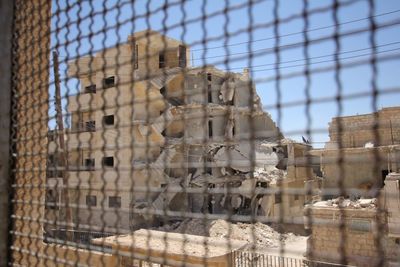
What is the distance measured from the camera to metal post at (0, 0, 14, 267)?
2.04 meters

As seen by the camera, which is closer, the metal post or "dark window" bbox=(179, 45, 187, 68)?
"dark window" bbox=(179, 45, 187, 68)

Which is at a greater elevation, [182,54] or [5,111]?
[182,54]

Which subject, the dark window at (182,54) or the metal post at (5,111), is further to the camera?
the metal post at (5,111)

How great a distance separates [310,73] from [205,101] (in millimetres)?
425

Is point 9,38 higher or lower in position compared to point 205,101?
higher

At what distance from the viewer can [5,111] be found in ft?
7.02

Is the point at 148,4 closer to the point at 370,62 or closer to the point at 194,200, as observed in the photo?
the point at 370,62

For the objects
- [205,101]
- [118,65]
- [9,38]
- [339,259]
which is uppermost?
[9,38]

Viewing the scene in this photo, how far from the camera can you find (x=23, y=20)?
2.18 meters

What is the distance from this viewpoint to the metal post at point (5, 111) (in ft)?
6.71

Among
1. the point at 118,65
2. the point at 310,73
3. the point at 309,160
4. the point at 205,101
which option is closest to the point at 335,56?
the point at 310,73

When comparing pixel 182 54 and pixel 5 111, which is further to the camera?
pixel 182 54

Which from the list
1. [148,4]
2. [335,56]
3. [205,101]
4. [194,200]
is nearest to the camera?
[335,56]

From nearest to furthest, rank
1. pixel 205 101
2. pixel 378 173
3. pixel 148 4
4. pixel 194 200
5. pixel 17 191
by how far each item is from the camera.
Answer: pixel 378 173
pixel 205 101
pixel 148 4
pixel 17 191
pixel 194 200
